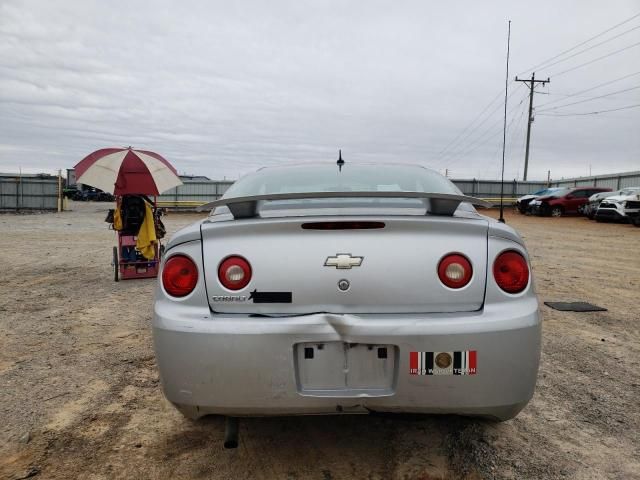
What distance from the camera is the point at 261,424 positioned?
8.79 feet

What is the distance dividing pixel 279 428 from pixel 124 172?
16.9 ft

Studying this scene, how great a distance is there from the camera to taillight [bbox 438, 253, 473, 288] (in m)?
2.02

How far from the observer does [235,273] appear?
2.04 m

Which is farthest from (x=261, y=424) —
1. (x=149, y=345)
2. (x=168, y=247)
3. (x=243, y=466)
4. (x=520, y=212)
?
(x=520, y=212)

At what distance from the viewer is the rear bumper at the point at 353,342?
6.31 ft

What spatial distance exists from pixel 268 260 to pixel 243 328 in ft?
0.93

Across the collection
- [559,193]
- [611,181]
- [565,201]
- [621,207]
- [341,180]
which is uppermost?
[611,181]

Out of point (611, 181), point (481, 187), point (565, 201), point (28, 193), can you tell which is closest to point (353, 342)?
point (565, 201)

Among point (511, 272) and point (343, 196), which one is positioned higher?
point (343, 196)

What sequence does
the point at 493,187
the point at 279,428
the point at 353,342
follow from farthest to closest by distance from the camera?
the point at 493,187 → the point at 279,428 → the point at 353,342

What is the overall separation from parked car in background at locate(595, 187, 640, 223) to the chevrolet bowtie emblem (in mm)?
19625

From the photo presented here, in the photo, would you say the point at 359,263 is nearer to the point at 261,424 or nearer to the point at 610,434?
the point at 261,424

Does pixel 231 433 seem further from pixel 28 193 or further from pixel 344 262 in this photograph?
pixel 28 193

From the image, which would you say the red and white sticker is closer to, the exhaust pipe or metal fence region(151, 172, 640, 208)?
the exhaust pipe
